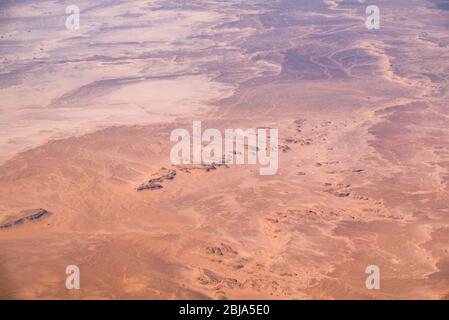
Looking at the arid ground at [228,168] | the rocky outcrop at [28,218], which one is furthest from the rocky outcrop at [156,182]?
the rocky outcrop at [28,218]

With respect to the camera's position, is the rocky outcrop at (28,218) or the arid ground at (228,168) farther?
the rocky outcrop at (28,218)

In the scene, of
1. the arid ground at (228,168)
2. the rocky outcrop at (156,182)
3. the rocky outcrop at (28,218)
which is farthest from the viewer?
the rocky outcrop at (156,182)

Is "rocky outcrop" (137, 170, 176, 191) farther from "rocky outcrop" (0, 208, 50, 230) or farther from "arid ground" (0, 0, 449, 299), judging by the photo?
"rocky outcrop" (0, 208, 50, 230)

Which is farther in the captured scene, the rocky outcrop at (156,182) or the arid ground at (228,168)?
the rocky outcrop at (156,182)

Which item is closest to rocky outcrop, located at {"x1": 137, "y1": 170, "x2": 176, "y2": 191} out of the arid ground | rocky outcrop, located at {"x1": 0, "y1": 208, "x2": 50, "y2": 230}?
the arid ground

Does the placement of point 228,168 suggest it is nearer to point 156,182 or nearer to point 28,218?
point 156,182

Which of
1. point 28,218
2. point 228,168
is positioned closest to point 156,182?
point 228,168

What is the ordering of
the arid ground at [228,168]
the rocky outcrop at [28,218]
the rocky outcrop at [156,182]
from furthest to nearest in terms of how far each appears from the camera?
the rocky outcrop at [156,182]
the rocky outcrop at [28,218]
the arid ground at [228,168]

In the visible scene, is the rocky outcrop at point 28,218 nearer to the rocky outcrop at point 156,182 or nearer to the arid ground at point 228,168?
the arid ground at point 228,168

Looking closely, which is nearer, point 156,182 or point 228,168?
point 156,182
